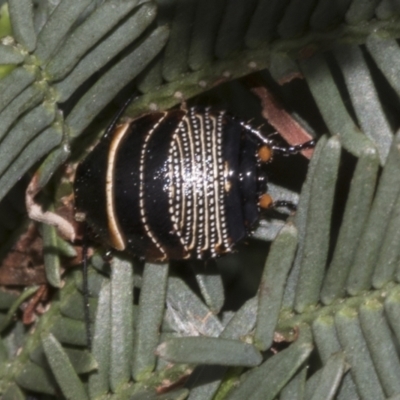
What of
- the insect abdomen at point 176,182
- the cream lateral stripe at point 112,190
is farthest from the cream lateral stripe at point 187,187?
the cream lateral stripe at point 112,190

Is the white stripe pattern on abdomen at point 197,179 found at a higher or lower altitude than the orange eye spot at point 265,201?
higher

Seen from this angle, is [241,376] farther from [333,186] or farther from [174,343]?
[333,186]

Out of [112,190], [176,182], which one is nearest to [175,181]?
[176,182]

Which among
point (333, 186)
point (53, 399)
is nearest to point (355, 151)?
point (333, 186)

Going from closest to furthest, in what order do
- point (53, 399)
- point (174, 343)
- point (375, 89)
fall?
point (174, 343), point (375, 89), point (53, 399)

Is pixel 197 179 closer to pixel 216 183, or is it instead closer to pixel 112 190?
pixel 216 183

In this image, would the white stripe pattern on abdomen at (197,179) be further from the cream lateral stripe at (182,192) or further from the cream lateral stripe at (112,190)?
the cream lateral stripe at (112,190)

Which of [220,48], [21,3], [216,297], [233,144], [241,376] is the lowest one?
[241,376]
